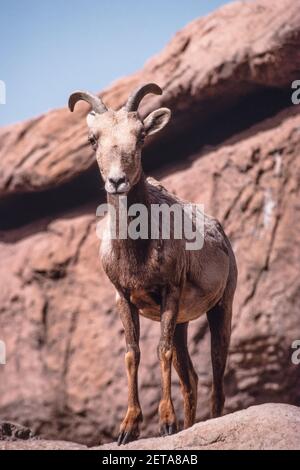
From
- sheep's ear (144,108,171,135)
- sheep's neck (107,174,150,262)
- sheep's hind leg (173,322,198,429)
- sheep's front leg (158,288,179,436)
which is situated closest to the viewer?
sheep's front leg (158,288,179,436)

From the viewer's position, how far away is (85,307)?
39.0 ft

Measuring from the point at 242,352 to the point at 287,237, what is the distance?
187cm

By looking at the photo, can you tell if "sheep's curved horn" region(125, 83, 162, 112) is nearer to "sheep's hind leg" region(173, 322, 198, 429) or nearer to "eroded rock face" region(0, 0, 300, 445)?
"sheep's hind leg" region(173, 322, 198, 429)

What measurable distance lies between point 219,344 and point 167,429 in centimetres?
177

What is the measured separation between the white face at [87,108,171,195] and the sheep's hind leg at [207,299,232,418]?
205cm

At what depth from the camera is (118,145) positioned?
589cm

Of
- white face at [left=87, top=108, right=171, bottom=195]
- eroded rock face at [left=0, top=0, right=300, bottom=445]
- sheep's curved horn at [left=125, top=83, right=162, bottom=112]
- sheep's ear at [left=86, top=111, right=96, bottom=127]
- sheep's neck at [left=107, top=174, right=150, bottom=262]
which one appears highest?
sheep's curved horn at [left=125, top=83, right=162, bottom=112]

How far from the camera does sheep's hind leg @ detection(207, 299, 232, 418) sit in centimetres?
733

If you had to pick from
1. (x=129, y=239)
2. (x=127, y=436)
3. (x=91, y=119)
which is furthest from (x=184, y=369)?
(x=91, y=119)

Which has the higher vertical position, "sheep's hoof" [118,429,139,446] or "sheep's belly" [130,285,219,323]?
"sheep's belly" [130,285,219,323]

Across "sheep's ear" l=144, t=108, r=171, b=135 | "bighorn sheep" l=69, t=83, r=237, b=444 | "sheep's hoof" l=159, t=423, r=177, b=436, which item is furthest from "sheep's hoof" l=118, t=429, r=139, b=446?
"sheep's ear" l=144, t=108, r=171, b=135

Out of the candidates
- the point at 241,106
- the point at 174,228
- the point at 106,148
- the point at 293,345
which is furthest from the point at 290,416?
the point at 241,106

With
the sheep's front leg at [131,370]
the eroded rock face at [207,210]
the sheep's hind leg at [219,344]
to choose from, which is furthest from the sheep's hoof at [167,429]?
the eroded rock face at [207,210]

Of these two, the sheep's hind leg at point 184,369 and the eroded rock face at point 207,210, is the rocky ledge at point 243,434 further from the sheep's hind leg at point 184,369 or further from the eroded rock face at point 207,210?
the eroded rock face at point 207,210
